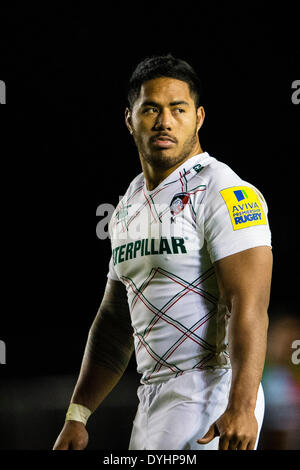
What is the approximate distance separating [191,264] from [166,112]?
44 cm

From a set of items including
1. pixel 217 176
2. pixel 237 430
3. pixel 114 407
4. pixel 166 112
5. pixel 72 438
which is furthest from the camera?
pixel 114 407

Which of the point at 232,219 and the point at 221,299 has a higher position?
the point at 232,219

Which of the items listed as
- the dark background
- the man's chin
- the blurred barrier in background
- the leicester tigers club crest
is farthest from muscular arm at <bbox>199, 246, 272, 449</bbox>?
the dark background

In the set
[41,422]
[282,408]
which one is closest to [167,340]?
[282,408]

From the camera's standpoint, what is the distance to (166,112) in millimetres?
1950

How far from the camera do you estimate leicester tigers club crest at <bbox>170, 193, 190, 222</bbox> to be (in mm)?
1847

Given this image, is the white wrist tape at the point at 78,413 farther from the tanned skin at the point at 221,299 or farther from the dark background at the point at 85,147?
the dark background at the point at 85,147

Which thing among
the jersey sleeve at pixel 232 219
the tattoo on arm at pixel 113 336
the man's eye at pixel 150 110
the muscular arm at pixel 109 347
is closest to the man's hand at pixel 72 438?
the muscular arm at pixel 109 347

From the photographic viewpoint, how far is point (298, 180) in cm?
524

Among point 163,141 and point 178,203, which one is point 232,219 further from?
point 163,141

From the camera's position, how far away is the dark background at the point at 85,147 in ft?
15.9

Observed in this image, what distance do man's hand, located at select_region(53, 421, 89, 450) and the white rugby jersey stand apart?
328mm

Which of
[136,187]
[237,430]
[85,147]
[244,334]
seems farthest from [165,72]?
[85,147]
